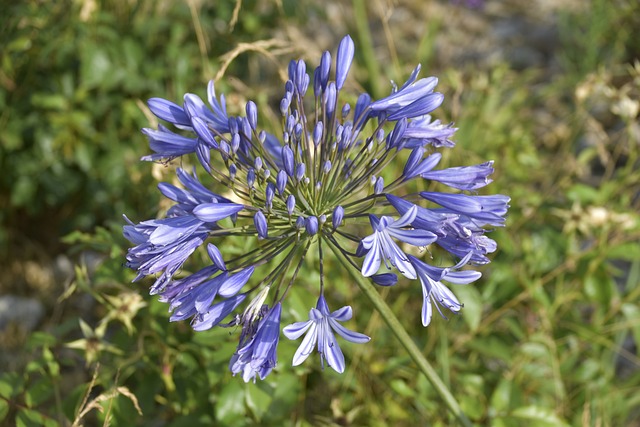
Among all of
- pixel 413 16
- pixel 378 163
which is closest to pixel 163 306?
pixel 378 163

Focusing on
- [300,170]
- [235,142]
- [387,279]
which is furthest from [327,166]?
[387,279]

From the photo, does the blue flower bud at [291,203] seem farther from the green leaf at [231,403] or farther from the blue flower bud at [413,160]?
the green leaf at [231,403]

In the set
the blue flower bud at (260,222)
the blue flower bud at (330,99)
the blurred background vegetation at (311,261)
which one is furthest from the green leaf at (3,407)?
the blue flower bud at (330,99)

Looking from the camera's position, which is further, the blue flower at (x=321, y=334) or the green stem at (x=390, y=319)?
the green stem at (x=390, y=319)

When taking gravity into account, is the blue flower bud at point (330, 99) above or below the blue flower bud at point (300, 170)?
above

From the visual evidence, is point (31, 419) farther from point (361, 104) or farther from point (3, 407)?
point (361, 104)

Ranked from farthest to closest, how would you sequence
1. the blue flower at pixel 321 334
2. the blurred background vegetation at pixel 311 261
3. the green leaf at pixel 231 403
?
the blurred background vegetation at pixel 311 261 < the green leaf at pixel 231 403 < the blue flower at pixel 321 334

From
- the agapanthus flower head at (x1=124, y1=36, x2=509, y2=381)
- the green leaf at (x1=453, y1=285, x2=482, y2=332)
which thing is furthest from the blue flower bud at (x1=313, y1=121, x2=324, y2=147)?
the green leaf at (x1=453, y1=285, x2=482, y2=332)

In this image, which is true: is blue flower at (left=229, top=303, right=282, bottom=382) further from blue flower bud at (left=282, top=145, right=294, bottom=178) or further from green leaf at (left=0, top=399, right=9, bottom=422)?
green leaf at (left=0, top=399, right=9, bottom=422)
